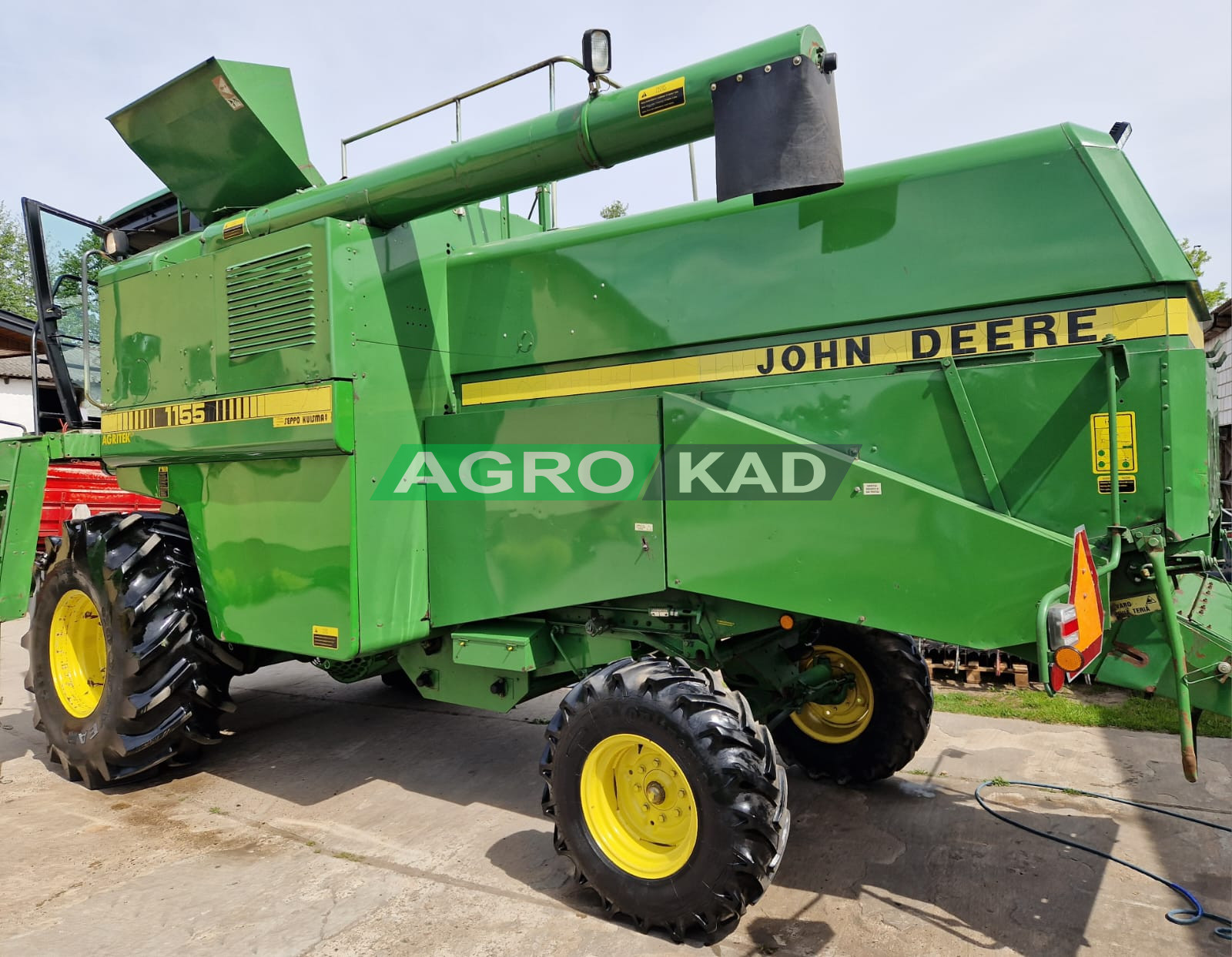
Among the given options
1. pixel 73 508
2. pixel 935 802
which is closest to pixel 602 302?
pixel 935 802

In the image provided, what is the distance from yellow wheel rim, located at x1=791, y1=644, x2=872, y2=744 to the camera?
4.39 m

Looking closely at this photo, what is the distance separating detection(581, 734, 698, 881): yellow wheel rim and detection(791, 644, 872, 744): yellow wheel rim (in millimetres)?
1480

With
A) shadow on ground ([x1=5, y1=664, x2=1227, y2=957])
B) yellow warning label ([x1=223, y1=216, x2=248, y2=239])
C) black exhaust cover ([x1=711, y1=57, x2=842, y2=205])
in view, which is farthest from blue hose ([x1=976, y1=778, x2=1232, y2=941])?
yellow warning label ([x1=223, y1=216, x2=248, y2=239])

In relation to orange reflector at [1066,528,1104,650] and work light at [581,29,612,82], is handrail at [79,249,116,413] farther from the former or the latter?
orange reflector at [1066,528,1104,650]

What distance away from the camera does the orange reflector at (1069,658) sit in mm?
2498

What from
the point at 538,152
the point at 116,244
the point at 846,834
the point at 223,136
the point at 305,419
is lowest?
the point at 846,834

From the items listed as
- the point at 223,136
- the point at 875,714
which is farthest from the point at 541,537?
the point at 223,136

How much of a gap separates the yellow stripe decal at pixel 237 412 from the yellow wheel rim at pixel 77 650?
97 cm

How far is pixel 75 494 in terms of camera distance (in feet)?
37.8

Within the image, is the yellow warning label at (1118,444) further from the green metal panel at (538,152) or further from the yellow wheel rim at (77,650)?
the yellow wheel rim at (77,650)

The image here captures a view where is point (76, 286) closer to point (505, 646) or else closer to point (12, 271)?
point (505, 646)

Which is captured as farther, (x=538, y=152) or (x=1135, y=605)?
(x=538, y=152)

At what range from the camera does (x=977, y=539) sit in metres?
2.77

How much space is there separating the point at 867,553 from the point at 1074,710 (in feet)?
11.5
